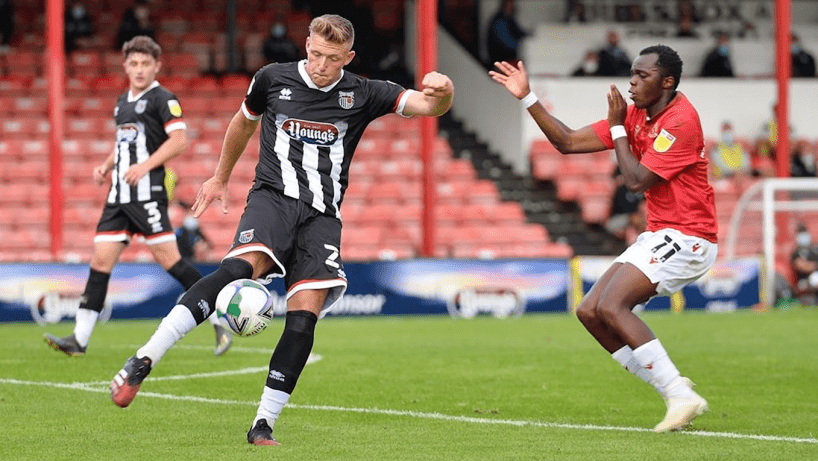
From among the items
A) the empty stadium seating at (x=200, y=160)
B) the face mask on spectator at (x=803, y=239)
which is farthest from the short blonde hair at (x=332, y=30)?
the face mask on spectator at (x=803, y=239)

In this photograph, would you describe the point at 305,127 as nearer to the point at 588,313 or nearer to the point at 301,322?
the point at 301,322

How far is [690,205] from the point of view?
7.42m

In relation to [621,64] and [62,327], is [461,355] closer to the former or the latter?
→ [62,327]

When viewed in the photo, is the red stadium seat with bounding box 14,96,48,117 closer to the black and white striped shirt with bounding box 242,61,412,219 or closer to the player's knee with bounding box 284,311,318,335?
the black and white striped shirt with bounding box 242,61,412,219

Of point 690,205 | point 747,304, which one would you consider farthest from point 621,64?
point 690,205

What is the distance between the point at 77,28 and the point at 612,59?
9.96 metres

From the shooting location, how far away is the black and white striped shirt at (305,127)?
6.81 m

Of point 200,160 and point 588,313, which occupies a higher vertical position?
point 200,160

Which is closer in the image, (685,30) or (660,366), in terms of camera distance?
(660,366)

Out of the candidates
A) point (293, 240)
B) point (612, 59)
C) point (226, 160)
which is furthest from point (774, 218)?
point (293, 240)

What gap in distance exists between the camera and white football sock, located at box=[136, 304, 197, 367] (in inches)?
246

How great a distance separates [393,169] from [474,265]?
5170 mm

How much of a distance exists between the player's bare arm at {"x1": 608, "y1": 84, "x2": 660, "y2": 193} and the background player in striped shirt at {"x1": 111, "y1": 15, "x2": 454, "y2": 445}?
1189 mm

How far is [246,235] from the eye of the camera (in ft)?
21.7
